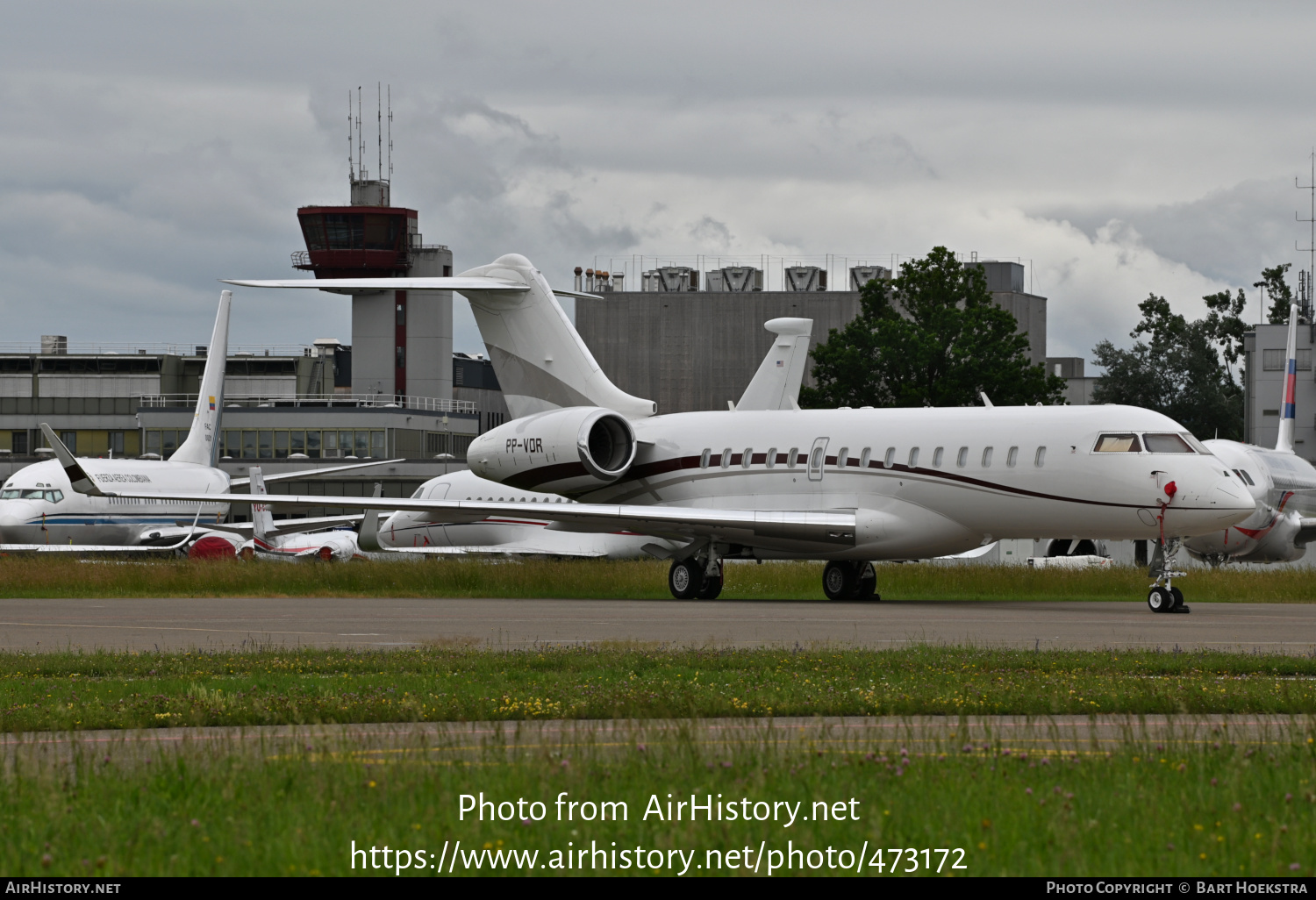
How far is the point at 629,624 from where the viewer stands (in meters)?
22.4

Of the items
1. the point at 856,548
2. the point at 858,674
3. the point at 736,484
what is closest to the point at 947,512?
the point at 856,548

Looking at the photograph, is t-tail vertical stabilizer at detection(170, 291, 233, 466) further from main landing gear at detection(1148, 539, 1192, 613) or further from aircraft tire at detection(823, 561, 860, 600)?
main landing gear at detection(1148, 539, 1192, 613)

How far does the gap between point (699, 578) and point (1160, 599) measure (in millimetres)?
9568

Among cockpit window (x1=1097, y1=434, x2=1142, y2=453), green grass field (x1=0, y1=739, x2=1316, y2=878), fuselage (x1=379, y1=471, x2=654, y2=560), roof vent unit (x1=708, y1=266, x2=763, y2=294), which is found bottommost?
fuselage (x1=379, y1=471, x2=654, y2=560)

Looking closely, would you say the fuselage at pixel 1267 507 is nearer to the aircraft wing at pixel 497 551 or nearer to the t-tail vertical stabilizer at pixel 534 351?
the t-tail vertical stabilizer at pixel 534 351

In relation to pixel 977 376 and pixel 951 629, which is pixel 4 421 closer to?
pixel 977 376

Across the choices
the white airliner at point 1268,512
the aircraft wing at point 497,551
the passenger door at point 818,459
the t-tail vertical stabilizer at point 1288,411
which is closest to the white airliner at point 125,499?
the aircraft wing at point 497,551

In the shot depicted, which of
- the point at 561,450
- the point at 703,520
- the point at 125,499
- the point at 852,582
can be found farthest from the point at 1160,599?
the point at 125,499

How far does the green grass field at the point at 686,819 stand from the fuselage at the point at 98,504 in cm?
4889

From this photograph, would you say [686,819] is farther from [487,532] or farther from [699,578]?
[487,532]

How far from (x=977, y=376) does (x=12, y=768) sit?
62.0 m

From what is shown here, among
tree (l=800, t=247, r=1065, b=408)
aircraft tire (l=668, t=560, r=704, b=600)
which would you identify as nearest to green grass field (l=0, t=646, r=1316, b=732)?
aircraft tire (l=668, t=560, r=704, b=600)

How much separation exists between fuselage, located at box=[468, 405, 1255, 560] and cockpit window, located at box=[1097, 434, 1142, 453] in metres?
0.03

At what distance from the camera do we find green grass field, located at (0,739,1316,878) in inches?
245
